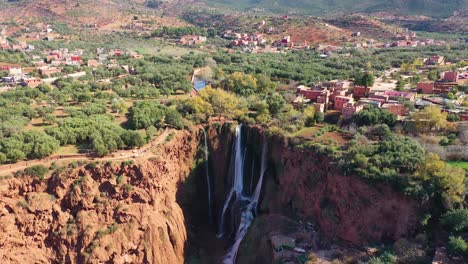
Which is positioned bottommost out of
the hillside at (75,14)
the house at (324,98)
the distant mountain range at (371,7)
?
the house at (324,98)

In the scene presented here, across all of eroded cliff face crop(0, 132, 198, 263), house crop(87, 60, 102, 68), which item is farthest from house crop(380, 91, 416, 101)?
house crop(87, 60, 102, 68)

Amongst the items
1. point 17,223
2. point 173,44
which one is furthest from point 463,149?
point 173,44

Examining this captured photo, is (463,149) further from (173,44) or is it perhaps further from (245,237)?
(173,44)

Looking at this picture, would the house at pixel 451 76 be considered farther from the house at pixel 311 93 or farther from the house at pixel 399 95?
the house at pixel 311 93

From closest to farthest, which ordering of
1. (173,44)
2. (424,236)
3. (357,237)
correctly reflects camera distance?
(424,236)
(357,237)
(173,44)

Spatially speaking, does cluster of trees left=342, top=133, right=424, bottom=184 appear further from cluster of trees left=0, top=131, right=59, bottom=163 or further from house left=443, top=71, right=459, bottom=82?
house left=443, top=71, right=459, bottom=82

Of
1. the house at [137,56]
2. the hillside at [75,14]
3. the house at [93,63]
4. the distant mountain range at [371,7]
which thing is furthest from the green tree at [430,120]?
the distant mountain range at [371,7]

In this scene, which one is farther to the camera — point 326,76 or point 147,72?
point 147,72
